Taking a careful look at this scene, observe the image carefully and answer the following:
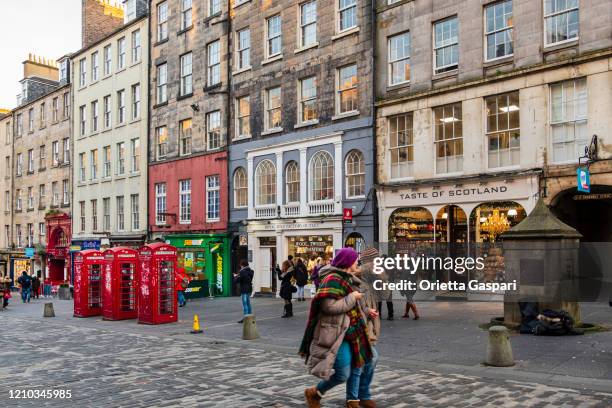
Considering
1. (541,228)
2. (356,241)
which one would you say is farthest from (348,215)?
(541,228)

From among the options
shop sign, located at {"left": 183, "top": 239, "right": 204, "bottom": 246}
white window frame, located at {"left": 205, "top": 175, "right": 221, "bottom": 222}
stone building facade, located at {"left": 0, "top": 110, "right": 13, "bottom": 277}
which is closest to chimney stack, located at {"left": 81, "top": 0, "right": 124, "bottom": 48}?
stone building facade, located at {"left": 0, "top": 110, "right": 13, "bottom": 277}

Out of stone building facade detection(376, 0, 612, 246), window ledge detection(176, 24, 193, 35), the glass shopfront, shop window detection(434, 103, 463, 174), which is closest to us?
stone building facade detection(376, 0, 612, 246)

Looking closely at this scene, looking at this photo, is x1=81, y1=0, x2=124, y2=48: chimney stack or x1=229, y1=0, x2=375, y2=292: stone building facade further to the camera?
x1=81, y1=0, x2=124, y2=48: chimney stack

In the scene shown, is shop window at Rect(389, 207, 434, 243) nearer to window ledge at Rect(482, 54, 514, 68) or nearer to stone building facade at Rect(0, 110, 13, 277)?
window ledge at Rect(482, 54, 514, 68)

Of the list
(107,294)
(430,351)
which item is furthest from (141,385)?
(107,294)

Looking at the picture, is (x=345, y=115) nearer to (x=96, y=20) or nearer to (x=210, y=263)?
(x=210, y=263)

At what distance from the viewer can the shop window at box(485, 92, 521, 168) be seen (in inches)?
817

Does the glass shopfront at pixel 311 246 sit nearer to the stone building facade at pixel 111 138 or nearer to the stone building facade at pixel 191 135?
the stone building facade at pixel 191 135

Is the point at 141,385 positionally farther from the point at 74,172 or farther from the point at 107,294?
the point at 74,172

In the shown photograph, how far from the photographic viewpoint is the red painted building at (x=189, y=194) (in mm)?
31480

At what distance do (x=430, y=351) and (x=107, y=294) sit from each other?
493 inches

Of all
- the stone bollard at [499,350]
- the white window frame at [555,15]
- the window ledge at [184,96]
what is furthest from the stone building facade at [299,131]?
the stone bollard at [499,350]

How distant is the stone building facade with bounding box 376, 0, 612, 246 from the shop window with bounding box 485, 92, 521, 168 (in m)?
0.03

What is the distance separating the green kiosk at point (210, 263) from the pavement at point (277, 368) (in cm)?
1291
